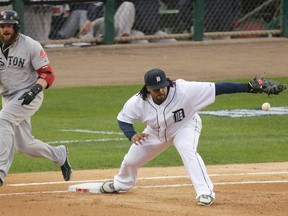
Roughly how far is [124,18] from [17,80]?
1033 cm

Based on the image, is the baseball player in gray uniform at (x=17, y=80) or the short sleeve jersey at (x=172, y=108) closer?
the short sleeve jersey at (x=172, y=108)

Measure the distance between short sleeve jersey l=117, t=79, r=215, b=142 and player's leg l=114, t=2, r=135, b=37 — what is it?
424 inches

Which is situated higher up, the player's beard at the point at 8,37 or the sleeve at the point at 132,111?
the player's beard at the point at 8,37

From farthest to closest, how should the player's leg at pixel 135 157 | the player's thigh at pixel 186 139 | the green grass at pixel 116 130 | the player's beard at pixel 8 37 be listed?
1. the green grass at pixel 116 130
2. the player's beard at pixel 8 37
3. the player's leg at pixel 135 157
4. the player's thigh at pixel 186 139

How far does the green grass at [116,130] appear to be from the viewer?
12.2 m

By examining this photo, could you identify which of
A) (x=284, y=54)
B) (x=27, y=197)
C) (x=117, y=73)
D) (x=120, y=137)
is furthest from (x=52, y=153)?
(x=284, y=54)

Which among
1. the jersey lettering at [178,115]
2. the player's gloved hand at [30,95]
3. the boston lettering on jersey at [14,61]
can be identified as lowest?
the player's gloved hand at [30,95]

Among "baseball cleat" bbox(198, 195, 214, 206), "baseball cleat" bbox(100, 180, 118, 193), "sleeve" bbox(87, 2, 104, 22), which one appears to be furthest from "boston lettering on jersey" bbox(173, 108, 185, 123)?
"sleeve" bbox(87, 2, 104, 22)

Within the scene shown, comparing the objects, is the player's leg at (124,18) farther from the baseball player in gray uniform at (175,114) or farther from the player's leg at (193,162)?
the player's leg at (193,162)

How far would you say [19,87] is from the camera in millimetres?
9727

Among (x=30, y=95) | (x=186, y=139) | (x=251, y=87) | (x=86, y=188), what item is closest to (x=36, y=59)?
(x=30, y=95)

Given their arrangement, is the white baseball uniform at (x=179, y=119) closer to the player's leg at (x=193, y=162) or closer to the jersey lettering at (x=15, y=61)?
the player's leg at (x=193, y=162)

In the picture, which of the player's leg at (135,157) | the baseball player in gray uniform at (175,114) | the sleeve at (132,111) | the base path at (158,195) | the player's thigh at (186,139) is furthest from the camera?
the player's leg at (135,157)

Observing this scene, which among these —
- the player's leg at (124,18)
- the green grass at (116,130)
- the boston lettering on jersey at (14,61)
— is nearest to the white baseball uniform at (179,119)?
the boston lettering on jersey at (14,61)
